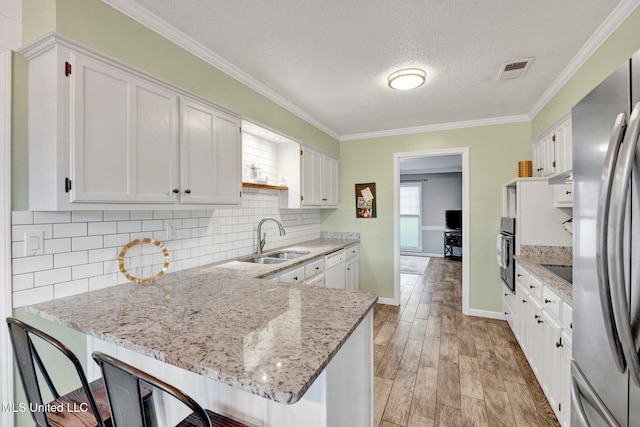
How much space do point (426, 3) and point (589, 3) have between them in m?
0.92

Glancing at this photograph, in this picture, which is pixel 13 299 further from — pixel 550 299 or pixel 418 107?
pixel 418 107

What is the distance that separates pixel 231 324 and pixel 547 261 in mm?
2701

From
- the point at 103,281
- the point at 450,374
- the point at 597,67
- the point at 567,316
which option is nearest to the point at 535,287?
the point at 567,316

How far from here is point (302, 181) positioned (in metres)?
3.41

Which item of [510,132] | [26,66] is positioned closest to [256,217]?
[26,66]

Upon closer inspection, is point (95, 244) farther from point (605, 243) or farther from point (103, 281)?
point (605, 243)

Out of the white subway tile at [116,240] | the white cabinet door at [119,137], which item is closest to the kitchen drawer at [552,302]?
the white cabinet door at [119,137]

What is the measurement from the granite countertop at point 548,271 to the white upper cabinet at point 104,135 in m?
2.31

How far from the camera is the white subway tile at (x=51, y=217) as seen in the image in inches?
56.0

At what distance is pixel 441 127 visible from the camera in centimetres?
396

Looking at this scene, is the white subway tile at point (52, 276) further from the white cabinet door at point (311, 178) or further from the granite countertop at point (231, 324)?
the white cabinet door at point (311, 178)

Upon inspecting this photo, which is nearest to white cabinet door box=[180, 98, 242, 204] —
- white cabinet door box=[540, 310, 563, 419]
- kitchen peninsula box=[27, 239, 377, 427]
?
kitchen peninsula box=[27, 239, 377, 427]

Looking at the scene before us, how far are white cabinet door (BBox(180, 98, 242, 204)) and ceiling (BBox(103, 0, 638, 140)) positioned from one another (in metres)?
0.48

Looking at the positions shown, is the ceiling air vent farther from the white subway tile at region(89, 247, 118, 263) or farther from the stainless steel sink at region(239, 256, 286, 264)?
the white subway tile at region(89, 247, 118, 263)
